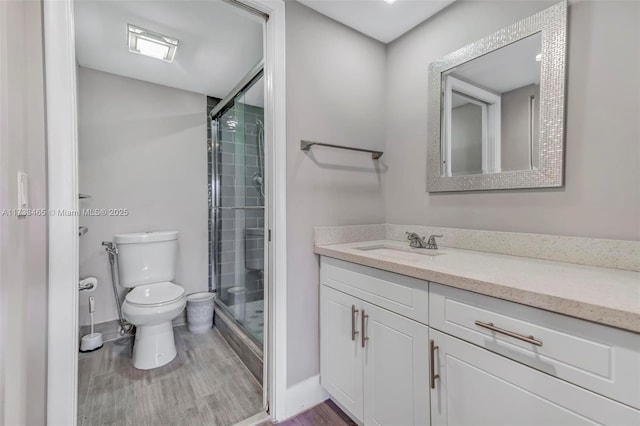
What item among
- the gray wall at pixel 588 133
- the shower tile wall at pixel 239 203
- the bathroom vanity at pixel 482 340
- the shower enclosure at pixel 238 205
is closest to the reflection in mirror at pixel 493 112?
the gray wall at pixel 588 133

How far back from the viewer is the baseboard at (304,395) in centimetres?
152

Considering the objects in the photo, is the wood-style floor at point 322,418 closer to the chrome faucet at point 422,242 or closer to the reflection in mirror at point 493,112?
the chrome faucet at point 422,242

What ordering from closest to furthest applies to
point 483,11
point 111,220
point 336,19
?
1. point 483,11
2. point 336,19
3. point 111,220

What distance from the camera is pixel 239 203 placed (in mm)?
2711

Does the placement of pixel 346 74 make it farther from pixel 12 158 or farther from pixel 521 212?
pixel 12 158

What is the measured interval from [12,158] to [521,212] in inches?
72.1

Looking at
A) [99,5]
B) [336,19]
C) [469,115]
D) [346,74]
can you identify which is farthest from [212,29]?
[469,115]

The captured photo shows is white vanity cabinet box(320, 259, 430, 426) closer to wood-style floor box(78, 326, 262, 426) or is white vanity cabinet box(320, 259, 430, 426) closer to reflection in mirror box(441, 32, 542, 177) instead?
wood-style floor box(78, 326, 262, 426)

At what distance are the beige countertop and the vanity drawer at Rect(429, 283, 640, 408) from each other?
4 cm

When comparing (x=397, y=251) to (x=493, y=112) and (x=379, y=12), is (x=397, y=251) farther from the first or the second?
(x=379, y=12)

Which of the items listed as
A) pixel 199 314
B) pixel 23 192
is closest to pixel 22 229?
pixel 23 192

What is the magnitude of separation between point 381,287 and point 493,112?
1.05m

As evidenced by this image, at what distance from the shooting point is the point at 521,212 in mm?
1334

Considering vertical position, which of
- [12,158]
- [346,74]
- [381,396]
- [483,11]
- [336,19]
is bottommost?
[381,396]
